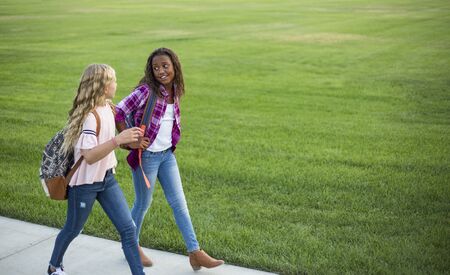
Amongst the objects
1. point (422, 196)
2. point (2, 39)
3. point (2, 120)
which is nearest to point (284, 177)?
point (422, 196)

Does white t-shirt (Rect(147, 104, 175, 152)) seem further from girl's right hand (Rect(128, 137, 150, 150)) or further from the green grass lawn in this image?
the green grass lawn

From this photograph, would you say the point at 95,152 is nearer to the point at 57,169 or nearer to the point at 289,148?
the point at 57,169

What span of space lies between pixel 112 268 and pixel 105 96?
1.48 metres

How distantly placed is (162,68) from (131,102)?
0.37 metres

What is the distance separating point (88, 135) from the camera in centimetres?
398

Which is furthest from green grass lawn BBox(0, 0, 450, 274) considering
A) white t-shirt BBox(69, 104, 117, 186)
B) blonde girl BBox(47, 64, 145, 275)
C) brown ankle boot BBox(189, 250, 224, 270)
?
white t-shirt BBox(69, 104, 117, 186)

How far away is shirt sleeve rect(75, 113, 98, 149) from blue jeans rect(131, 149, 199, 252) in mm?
649

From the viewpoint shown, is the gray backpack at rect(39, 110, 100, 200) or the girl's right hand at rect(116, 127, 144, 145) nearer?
the girl's right hand at rect(116, 127, 144, 145)

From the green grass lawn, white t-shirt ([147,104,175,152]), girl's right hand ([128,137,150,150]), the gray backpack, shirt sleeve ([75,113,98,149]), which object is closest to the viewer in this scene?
shirt sleeve ([75,113,98,149])

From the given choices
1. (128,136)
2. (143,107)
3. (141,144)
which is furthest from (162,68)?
(128,136)

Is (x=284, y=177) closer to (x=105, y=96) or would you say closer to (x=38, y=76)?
(x=105, y=96)

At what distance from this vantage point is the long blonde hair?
4055mm

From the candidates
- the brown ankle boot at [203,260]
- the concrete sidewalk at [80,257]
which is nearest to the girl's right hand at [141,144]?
the brown ankle boot at [203,260]

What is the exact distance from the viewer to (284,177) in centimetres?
712
